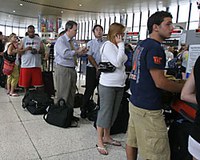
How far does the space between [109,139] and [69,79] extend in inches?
41.5

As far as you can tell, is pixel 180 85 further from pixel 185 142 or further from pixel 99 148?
pixel 99 148

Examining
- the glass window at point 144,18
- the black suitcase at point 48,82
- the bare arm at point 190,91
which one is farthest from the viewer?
the glass window at point 144,18

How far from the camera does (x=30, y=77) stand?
420cm

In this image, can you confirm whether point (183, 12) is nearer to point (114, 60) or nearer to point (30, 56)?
point (30, 56)

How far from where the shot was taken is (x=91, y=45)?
11.1ft

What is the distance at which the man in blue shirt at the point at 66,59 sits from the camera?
297 cm

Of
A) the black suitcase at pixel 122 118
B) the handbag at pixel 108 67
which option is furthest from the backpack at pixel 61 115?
→ the handbag at pixel 108 67

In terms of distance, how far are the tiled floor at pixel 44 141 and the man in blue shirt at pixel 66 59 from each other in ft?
1.71

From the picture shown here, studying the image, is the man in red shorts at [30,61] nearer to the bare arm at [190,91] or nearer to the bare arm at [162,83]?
the bare arm at [162,83]

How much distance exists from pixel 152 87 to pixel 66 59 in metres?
1.83

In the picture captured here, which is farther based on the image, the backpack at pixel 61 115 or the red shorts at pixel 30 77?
the red shorts at pixel 30 77

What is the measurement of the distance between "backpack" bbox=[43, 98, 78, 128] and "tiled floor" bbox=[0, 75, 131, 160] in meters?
0.07

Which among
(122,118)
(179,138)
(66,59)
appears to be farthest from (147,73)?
(66,59)

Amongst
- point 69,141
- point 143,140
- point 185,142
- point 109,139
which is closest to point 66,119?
point 69,141
